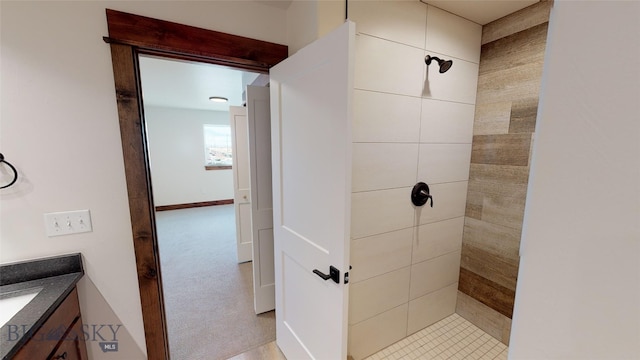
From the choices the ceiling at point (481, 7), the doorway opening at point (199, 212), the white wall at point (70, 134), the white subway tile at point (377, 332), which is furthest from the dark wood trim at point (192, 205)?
the ceiling at point (481, 7)

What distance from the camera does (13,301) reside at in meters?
1.08

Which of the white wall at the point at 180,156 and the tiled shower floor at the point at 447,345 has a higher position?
the white wall at the point at 180,156

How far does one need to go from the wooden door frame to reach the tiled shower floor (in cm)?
147

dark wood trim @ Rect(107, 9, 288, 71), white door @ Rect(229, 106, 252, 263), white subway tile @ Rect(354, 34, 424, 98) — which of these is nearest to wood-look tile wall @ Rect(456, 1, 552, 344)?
white subway tile @ Rect(354, 34, 424, 98)

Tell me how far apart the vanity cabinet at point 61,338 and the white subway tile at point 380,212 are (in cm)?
140

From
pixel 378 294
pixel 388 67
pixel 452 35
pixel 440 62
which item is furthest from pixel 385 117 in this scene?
pixel 378 294

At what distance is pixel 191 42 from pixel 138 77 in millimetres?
334

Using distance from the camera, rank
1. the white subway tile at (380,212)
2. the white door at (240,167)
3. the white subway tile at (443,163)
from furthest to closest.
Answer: the white door at (240,167)
the white subway tile at (443,163)
the white subway tile at (380,212)

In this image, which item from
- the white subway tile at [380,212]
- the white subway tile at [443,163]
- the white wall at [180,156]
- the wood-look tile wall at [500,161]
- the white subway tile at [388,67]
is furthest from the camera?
the white wall at [180,156]

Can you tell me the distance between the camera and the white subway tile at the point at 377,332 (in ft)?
5.37

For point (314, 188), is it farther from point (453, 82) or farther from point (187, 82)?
point (187, 82)

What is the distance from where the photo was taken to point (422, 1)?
1.50 meters

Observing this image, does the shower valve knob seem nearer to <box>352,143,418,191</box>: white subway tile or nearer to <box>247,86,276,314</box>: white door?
<box>352,143,418,191</box>: white subway tile

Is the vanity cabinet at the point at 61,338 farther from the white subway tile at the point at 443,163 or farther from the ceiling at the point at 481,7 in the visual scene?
the ceiling at the point at 481,7
